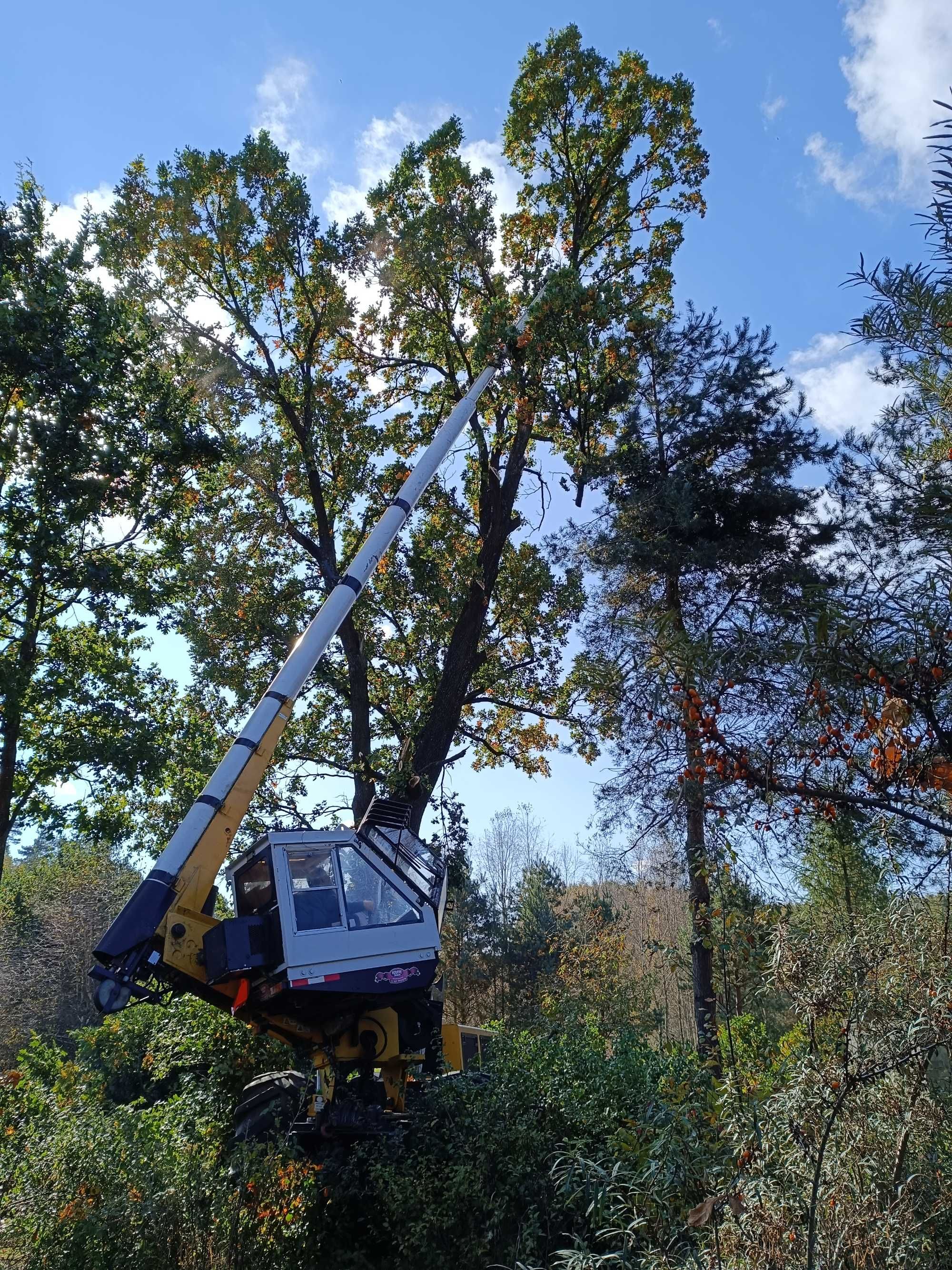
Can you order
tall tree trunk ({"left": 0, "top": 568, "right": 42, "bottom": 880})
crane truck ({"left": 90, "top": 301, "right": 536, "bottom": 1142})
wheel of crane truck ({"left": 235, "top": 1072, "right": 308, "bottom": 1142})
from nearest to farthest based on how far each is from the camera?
crane truck ({"left": 90, "top": 301, "right": 536, "bottom": 1142})
wheel of crane truck ({"left": 235, "top": 1072, "right": 308, "bottom": 1142})
tall tree trunk ({"left": 0, "top": 568, "right": 42, "bottom": 880})

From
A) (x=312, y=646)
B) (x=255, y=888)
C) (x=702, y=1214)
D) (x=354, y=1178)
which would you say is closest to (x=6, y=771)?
(x=255, y=888)

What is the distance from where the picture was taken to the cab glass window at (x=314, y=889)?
354 inches

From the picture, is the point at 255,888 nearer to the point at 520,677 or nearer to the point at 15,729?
the point at 15,729

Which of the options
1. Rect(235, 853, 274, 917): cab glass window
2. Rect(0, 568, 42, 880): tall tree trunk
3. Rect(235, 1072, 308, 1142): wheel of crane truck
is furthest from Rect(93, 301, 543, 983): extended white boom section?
Rect(0, 568, 42, 880): tall tree trunk

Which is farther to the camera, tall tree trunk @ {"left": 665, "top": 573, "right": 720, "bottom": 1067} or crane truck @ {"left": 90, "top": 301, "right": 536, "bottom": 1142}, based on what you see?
crane truck @ {"left": 90, "top": 301, "right": 536, "bottom": 1142}

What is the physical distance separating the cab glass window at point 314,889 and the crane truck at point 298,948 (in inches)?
0.4

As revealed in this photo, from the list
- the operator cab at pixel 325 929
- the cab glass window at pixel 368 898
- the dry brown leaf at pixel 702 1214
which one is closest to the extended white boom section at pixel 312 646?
the operator cab at pixel 325 929

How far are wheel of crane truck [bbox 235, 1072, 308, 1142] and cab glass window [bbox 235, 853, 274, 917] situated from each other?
177cm

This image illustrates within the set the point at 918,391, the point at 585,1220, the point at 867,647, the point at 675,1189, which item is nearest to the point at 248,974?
the point at 585,1220

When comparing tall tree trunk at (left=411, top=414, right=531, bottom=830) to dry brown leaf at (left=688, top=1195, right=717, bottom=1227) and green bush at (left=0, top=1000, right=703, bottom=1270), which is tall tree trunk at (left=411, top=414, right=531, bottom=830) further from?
dry brown leaf at (left=688, top=1195, right=717, bottom=1227)

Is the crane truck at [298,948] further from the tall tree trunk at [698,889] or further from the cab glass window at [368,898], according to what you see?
the tall tree trunk at [698,889]

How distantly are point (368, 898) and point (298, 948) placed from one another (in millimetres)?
917

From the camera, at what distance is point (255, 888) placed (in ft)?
32.1

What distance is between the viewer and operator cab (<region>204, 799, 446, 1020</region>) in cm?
873
